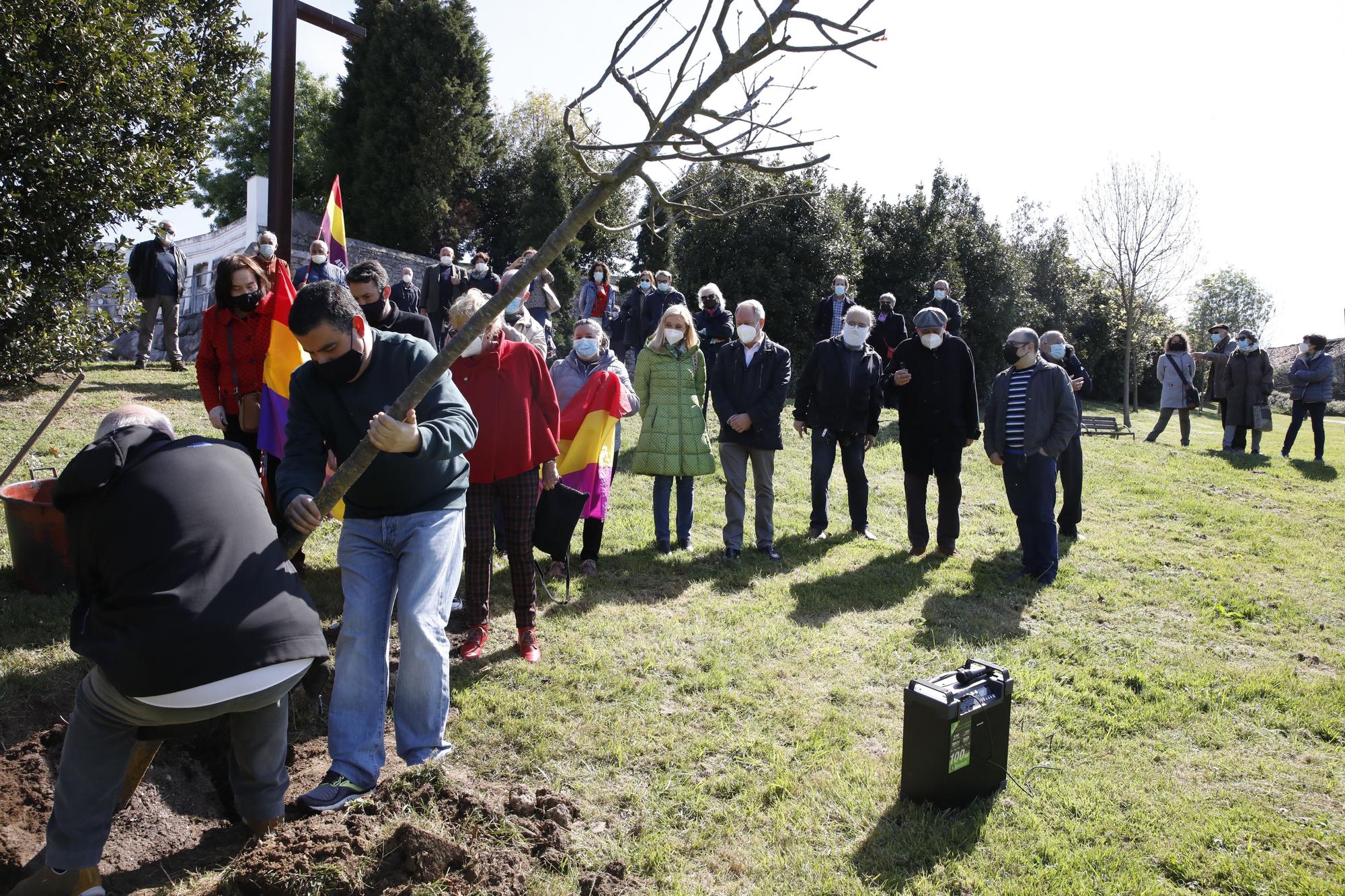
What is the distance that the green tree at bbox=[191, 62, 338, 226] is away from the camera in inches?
1384

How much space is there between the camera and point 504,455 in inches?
204

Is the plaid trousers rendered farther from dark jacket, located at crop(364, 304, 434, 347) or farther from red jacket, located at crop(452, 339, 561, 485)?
dark jacket, located at crop(364, 304, 434, 347)

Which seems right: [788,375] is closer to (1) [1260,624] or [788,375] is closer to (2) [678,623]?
(2) [678,623]

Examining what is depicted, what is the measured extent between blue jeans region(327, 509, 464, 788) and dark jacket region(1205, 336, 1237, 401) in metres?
15.3

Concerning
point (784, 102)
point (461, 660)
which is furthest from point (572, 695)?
point (784, 102)

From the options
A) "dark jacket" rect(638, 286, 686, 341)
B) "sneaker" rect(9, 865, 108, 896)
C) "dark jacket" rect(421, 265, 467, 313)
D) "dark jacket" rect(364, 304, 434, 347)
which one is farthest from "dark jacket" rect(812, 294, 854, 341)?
"sneaker" rect(9, 865, 108, 896)

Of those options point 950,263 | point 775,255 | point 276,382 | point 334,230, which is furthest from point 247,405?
point 950,263

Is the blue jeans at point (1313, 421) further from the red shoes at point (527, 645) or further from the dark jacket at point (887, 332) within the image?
the red shoes at point (527, 645)

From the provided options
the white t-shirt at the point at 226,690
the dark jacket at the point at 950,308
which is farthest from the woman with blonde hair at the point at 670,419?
the dark jacket at the point at 950,308

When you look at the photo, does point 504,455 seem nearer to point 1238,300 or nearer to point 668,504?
point 668,504

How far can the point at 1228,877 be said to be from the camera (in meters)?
3.43

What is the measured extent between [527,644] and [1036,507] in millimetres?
4441

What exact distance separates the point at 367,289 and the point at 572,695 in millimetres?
2989

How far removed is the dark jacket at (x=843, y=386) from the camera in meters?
8.13
